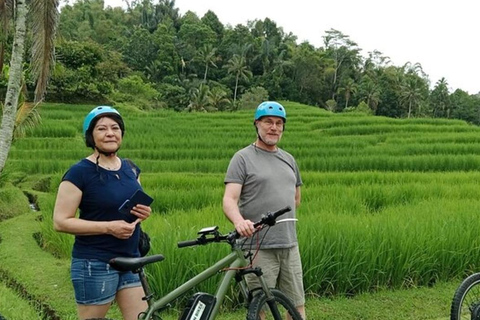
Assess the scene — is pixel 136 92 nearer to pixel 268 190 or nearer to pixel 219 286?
pixel 268 190

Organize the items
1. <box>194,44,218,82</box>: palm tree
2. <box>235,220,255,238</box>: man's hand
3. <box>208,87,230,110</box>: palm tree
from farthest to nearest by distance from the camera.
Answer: <box>194,44,218,82</box>: palm tree, <box>208,87,230,110</box>: palm tree, <box>235,220,255,238</box>: man's hand

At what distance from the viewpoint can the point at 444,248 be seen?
4711 millimetres

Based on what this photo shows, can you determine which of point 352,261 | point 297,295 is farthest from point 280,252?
point 352,261

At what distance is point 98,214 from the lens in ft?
7.04

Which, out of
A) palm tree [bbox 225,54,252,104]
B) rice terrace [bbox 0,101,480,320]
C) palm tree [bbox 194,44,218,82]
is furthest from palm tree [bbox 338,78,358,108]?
rice terrace [bbox 0,101,480,320]

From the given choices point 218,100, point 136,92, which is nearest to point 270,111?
point 136,92

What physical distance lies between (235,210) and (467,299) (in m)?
1.77

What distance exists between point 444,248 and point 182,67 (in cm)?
4328

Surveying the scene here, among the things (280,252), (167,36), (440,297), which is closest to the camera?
(280,252)

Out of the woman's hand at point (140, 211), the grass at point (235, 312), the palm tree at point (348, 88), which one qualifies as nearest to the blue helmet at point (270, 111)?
the woman's hand at point (140, 211)

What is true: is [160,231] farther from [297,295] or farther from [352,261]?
[297,295]

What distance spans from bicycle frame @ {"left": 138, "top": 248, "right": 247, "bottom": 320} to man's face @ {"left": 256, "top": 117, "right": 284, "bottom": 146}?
0.65m

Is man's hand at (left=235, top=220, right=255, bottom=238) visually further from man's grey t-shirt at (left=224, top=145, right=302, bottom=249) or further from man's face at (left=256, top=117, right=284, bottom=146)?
man's face at (left=256, top=117, right=284, bottom=146)

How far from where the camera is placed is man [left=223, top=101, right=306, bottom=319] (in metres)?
2.67
